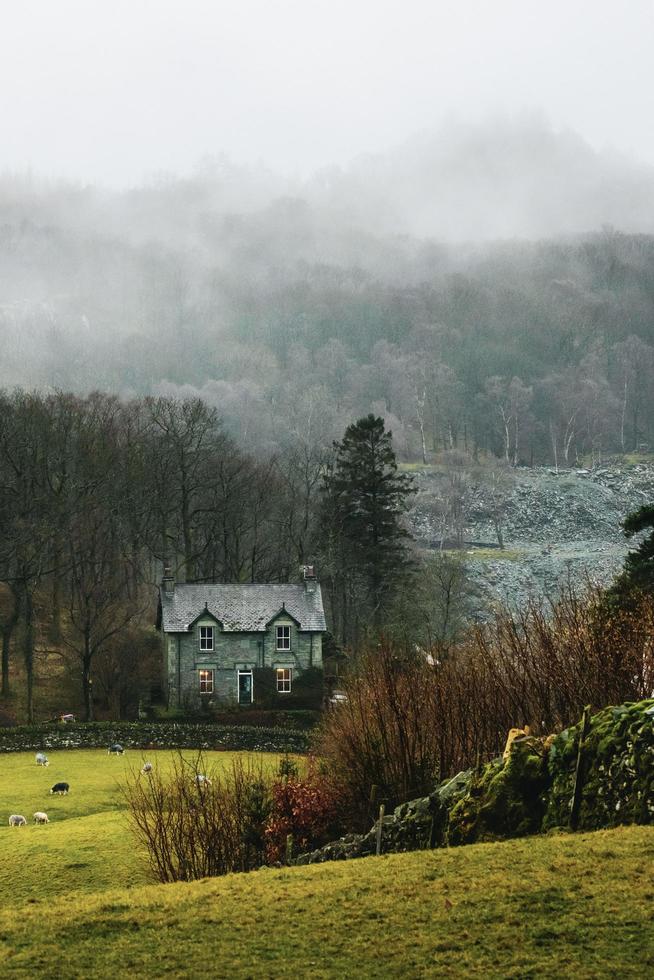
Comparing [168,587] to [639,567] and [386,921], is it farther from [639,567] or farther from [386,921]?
[386,921]

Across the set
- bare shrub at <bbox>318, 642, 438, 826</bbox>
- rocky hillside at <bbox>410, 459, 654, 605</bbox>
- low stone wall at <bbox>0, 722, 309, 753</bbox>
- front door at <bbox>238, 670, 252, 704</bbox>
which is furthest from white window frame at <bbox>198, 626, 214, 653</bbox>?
rocky hillside at <bbox>410, 459, 654, 605</bbox>

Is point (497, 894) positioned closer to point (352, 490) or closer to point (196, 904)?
point (196, 904)

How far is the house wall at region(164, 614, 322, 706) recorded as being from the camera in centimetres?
7138

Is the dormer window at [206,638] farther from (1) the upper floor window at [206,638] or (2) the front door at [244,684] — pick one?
(2) the front door at [244,684]

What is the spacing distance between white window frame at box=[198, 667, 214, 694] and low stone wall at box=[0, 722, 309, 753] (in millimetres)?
10887

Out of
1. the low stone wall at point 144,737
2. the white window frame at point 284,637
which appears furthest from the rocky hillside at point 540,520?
the low stone wall at point 144,737

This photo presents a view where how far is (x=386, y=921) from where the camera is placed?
16047 millimetres

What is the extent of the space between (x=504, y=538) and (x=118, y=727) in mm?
96509

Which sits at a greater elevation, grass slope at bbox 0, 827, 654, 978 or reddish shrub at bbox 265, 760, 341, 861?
grass slope at bbox 0, 827, 654, 978

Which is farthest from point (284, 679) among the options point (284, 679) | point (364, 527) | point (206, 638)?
point (364, 527)

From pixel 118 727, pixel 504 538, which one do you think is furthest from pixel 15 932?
pixel 504 538

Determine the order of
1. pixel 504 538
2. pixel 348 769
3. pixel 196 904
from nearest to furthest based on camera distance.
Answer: pixel 196 904, pixel 348 769, pixel 504 538

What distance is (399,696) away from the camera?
3127 centimetres

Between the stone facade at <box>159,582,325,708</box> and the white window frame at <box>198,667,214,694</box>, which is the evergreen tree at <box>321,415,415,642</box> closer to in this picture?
the stone facade at <box>159,582,325,708</box>
